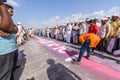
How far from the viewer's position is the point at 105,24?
9.27 meters

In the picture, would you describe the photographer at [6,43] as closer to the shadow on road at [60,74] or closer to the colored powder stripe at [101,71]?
the shadow on road at [60,74]

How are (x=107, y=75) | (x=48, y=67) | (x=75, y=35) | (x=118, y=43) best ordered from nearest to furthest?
1. (x=107, y=75)
2. (x=48, y=67)
3. (x=118, y=43)
4. (x=75, y=35)

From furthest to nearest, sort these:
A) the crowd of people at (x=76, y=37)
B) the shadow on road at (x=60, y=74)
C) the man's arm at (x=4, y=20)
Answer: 1. the shadow on road at (x=60, y=74)
2. the crowd of people at (x=76, y=37)
3. the man's arm at (x=4, y=20)

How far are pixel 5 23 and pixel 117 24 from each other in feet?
23.8

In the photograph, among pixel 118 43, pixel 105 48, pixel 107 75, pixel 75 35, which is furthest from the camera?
pixel 75 35

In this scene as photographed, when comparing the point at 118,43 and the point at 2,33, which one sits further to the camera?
the point at 118,43

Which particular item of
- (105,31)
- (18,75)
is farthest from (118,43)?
(18,75)

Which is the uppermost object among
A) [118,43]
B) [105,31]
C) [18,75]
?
[105,31]

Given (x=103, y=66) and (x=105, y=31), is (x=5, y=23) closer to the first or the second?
(x=103, y=66)

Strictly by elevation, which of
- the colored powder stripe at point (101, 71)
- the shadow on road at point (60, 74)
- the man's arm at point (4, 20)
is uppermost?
the man's arm at point (4, 20)

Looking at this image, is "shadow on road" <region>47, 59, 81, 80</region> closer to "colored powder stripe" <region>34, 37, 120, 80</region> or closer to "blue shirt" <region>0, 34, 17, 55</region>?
"colored powder stripe" <region>34, 37, 120, 80</region>

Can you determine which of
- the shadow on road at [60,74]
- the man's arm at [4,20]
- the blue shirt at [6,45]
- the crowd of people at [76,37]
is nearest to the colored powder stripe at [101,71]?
the crowd of people at [76,37]

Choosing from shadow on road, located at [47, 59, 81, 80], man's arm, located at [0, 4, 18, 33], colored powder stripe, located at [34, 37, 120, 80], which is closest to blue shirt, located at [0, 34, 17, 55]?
man's arm, located at [0, 4, 18, 33]

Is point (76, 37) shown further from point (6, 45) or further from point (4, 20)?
point (4, 20)
